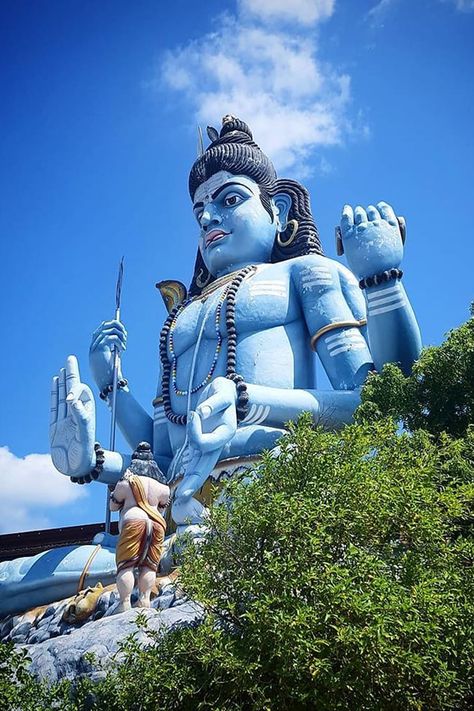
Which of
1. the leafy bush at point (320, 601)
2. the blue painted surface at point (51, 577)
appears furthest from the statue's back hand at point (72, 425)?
the leafy bush at point (320, 601)

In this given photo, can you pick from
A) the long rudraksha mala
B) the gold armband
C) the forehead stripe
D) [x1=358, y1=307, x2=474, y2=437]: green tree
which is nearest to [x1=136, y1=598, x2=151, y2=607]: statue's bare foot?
[x1=358, y1=307, x2=474, y2=437]: green tree

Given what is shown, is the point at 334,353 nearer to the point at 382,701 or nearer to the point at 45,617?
the point at 45,617

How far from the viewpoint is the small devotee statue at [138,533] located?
573cm

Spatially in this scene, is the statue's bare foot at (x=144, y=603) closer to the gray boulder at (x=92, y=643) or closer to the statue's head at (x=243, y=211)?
the gray boulder at (x=92, y=643)

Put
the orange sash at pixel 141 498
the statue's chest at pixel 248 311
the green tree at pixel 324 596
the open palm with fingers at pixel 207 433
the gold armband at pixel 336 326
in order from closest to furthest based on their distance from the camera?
the green tree at pixel 324 596
the orange sash at pixel 141 498
the open palm with fingers at pixel 207 433
the gold armband at pixel 336 326
the statue's chest at pixel 248 311

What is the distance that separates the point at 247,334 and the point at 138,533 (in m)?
3.77

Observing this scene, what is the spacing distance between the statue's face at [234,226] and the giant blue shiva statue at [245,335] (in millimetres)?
16

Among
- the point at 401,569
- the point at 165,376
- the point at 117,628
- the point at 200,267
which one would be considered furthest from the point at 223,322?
the point at 401,569

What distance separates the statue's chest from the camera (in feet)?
29.9

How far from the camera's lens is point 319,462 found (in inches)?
172

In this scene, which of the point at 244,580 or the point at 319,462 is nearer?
the point at 244,580

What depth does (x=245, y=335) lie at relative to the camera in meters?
9.07

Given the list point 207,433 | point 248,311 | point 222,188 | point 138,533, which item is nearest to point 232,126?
point 222,188

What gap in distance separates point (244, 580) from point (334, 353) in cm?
511
